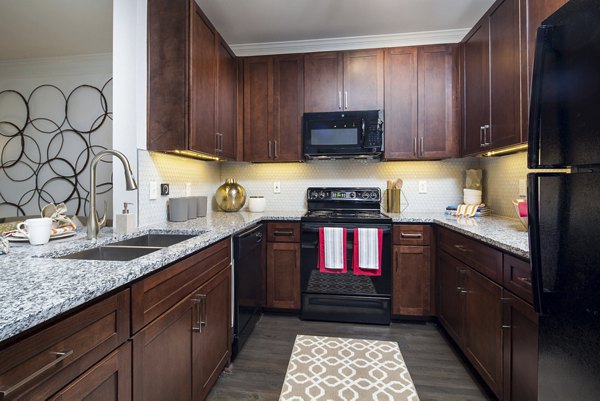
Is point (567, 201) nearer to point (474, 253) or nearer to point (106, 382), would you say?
point (474, 253)

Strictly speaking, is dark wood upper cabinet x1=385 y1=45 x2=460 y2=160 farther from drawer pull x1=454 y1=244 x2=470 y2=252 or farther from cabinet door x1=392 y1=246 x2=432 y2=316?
drawer pull x1=454 y1=244 x2=470 y2=252

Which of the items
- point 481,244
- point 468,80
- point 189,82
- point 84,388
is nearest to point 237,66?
point 189,82

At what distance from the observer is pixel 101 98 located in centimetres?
221

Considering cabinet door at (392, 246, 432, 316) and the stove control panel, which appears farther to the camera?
the stove control panel

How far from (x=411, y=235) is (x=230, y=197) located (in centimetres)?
168

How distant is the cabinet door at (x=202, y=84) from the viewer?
6.19 ft

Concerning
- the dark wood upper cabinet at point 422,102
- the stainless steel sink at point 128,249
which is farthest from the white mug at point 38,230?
the dark wood upper cabinet at point 422,102

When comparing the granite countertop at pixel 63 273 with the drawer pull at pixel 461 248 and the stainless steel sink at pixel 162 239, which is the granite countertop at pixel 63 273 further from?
the drawer pull at pixel 461 248

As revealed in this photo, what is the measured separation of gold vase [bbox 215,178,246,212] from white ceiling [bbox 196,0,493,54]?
1.43 m

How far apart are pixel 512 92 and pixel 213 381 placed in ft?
7.88

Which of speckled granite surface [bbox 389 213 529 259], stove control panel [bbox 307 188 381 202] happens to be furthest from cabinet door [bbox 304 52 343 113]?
speckled granite surface [bbox 389 213 529 259]

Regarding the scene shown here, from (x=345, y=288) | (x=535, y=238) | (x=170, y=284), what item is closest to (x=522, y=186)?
(x=345, y=288)

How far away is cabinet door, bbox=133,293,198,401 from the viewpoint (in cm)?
95

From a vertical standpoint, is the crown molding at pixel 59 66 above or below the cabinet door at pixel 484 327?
above
